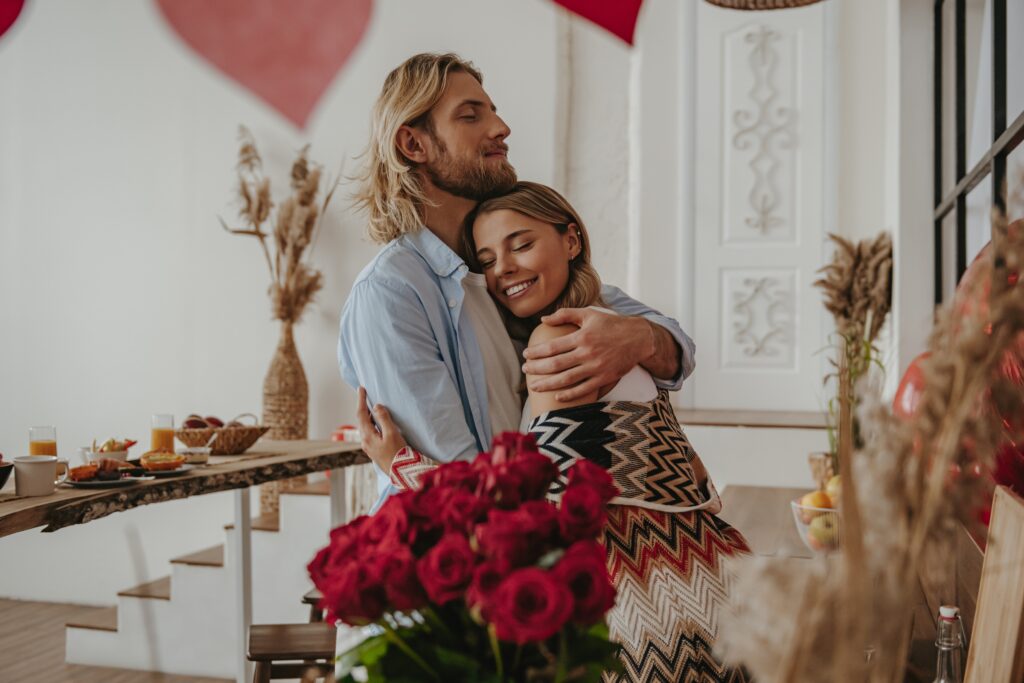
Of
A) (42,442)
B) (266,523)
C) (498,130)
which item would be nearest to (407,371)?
(498,130)

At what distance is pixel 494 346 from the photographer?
5.21 ft

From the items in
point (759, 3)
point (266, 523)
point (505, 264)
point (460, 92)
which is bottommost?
point (266, 523)

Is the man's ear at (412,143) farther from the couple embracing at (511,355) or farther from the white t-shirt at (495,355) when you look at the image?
the white t-shirt at (495,355)

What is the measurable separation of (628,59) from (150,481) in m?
3.35

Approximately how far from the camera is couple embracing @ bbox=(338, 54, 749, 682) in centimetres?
120

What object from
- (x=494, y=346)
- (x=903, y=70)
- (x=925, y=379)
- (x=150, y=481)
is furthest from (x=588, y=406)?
(x=903, y=70)

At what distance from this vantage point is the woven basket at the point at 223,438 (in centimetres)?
314

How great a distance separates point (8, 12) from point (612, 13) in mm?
3460

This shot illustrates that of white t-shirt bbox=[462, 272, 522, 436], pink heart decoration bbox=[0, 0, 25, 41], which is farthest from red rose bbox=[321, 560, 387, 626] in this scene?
pink heart decoration bbox=[0, 0, 25, 41]

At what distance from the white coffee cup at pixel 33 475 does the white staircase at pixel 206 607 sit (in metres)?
1.89

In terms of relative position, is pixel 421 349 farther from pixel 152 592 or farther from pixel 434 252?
pixel 152 592

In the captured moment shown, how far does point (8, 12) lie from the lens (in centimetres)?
547

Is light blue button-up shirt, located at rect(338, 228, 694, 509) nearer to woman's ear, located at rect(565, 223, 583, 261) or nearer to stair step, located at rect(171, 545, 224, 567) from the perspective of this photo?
woman's ear, located at rect(565, 223, 583, 261)

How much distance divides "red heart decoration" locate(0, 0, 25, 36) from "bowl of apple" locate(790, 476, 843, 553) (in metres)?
5.22
